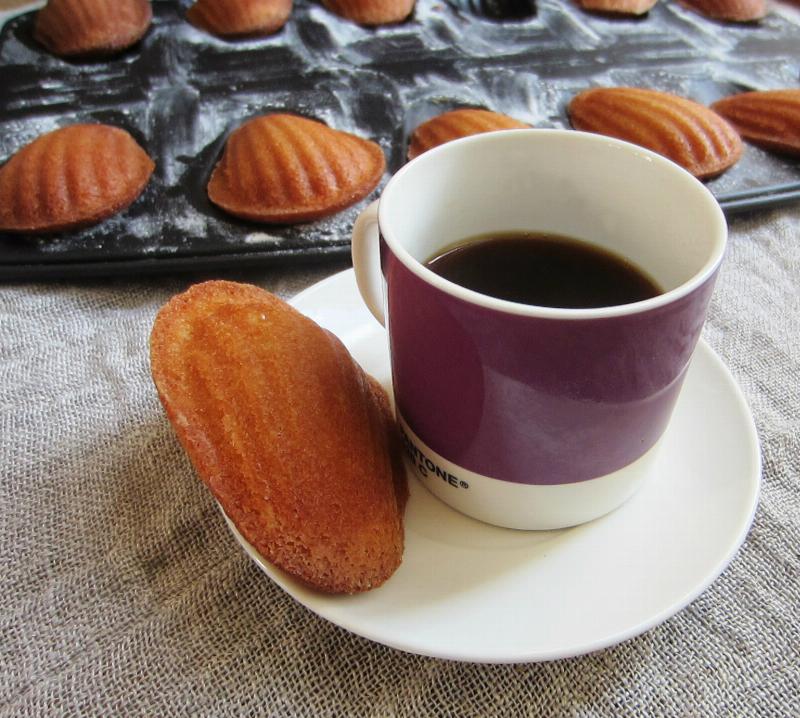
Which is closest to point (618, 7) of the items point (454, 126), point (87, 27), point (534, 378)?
point (454, 126)

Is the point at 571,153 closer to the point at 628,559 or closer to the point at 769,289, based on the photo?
the point at 628,559

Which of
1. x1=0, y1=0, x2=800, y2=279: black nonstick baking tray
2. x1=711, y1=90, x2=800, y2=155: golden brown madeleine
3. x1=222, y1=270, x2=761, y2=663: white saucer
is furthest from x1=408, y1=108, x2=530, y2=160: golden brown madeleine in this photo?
x1=222, y1=270, x2=761, y2=663: white saucer

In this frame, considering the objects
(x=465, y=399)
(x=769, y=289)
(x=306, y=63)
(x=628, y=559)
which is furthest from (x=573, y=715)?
(x=306, y=63)

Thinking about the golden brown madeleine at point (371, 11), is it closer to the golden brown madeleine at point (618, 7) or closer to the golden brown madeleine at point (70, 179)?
the golden brown madeleine at point (618, 7)

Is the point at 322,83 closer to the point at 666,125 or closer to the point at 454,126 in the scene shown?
the point at 454,126

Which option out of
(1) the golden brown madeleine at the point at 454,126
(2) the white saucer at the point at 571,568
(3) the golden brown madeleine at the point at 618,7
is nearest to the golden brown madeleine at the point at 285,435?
(2) the white saucer at the point at 571,568

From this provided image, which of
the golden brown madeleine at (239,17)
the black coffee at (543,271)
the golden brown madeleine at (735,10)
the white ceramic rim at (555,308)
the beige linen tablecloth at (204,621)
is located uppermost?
the white ceramic rim at (555,308)
